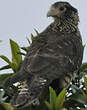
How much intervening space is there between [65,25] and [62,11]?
0.78ft

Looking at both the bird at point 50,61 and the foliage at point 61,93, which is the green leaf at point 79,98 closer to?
the foliage at point 61,93

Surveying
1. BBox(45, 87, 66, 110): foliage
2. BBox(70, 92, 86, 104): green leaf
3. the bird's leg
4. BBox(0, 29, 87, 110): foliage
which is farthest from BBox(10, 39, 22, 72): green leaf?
BBox(45, 87, 66, 110): foliage

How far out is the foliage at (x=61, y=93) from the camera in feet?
10.6

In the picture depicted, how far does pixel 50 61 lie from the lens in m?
4.28

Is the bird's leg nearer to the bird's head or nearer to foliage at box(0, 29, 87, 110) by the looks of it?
foliage at box(0, 29, 87, 110)

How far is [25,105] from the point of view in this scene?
3463 mm

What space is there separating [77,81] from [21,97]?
86 cm

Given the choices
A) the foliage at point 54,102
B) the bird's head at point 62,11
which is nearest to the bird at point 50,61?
the bird's head at point 62,11

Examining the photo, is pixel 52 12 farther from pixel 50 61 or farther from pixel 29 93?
pixel 29 93

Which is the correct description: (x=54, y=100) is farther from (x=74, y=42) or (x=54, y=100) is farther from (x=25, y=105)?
(x=74, y=42)

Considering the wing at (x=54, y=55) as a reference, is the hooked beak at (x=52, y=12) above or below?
above

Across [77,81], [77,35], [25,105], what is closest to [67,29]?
[77,35]

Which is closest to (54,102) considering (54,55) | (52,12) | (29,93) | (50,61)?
(29,93)

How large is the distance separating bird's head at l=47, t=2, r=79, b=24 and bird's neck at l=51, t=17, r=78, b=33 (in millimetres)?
54
